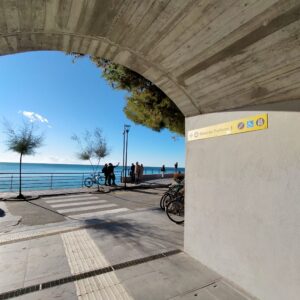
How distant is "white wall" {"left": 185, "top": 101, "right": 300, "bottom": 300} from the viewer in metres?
2.91

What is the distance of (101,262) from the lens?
439 centimetres

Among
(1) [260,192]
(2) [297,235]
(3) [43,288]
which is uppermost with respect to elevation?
(1) [260,192]

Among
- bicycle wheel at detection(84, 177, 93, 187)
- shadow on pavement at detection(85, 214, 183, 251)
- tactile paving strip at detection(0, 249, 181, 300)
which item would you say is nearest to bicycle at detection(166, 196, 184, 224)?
shadow on pavement at detection(85, 214, 183, 251)

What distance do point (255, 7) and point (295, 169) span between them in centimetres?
177

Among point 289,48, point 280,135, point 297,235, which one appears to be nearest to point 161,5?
point 289,48

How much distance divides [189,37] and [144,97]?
6331 millimetres

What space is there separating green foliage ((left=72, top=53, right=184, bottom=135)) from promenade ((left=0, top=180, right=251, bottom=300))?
3833 millimetres

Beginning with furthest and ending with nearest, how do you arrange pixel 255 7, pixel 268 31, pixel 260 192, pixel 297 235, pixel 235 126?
1. pixel 235 126
2. pixel 260 192
3. pixel 297 235
4. pixel 268 31
5. pixel 255 7

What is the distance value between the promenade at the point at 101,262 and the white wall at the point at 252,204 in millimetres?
400

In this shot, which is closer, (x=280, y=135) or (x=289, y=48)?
(x=289, y=48)

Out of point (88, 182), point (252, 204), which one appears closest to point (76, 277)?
point (252, 204)

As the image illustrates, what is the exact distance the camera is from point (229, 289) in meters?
3.59

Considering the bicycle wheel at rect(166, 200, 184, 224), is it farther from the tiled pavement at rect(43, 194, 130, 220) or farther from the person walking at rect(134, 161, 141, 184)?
the person walking at rect(134, 161, 141, 184)

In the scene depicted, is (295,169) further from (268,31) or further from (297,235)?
(268,31)
